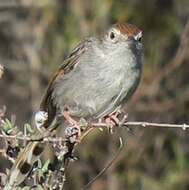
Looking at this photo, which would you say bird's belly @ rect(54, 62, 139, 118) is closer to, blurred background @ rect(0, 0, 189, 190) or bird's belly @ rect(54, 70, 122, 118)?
bird's belly @ rect(54, 70, 122, 118)

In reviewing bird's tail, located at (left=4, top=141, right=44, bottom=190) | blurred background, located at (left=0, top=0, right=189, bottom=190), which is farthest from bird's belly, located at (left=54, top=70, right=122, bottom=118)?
blurred background, located at (left=0, top=0, right=189, bottom=190)

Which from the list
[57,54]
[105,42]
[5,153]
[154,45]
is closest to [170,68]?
[154,45]

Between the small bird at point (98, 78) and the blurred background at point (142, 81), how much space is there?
72.3 inches

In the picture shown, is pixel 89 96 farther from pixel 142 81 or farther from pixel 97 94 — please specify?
pixel 142 81

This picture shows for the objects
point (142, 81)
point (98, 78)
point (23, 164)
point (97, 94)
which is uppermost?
point (142, 81)

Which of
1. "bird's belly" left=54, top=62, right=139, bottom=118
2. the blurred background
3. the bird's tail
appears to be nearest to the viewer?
the bird's tail

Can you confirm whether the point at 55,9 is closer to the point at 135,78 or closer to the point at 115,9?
the point at 115,9

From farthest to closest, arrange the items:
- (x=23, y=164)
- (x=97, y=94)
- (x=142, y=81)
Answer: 1. (x=142, y=81)
2. (x=97, y=94)
3. (x=23, y=164)

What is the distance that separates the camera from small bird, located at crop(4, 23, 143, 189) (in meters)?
4.95

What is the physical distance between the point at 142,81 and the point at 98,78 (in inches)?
98.5

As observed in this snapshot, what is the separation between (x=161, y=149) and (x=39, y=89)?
142 centimetres

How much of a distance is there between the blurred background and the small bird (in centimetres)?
184

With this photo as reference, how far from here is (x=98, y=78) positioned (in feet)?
16.5

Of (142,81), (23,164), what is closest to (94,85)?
(23,164)
